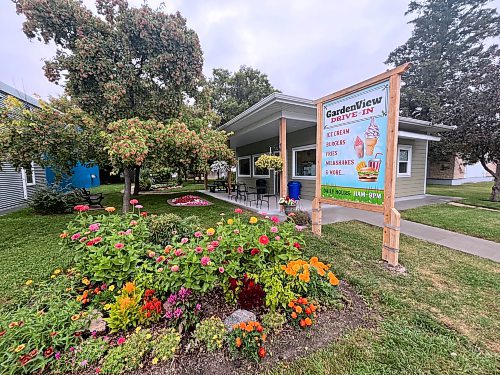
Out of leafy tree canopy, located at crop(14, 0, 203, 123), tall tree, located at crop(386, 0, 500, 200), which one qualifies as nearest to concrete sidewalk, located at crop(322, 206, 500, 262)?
leafy tree canopy, located at crop(14, 0, 203, 123)

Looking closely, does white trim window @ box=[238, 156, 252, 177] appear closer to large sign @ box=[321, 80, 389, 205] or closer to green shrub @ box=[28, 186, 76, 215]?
green shrub @ box=[28, 186, 76, 215]

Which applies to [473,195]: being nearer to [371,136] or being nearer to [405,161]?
[405,161]

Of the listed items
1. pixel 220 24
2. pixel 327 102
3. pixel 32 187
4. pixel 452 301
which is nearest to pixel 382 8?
pixel 220 24

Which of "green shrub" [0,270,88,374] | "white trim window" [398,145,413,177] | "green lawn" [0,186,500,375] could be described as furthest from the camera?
"white trim window" [398,145,413,177]

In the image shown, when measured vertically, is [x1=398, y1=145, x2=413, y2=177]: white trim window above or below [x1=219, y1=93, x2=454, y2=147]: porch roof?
below

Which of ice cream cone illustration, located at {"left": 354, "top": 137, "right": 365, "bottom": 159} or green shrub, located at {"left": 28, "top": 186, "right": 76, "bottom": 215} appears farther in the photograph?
green shrub, located at {"left": 28, "top": 186, "right": 76, "bottom": 215}

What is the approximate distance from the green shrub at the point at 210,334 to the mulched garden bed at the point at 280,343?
6 cm

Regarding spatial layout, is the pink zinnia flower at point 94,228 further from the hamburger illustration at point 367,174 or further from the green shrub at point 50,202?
the green shrub at point 50,202

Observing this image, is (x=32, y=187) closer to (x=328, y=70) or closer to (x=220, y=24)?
(x=220, y=24)

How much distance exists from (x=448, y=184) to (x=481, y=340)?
18904 mm

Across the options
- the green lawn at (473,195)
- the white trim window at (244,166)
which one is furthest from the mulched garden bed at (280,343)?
the white trim window at (244,166)

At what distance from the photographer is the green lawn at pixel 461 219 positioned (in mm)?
4719

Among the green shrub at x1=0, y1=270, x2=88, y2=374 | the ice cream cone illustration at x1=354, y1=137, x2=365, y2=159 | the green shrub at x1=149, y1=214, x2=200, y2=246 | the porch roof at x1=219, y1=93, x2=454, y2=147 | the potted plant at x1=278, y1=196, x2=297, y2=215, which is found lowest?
the green shrub at x1=0, y1=270, x2=88, y2=374

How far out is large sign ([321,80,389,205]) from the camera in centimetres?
324
